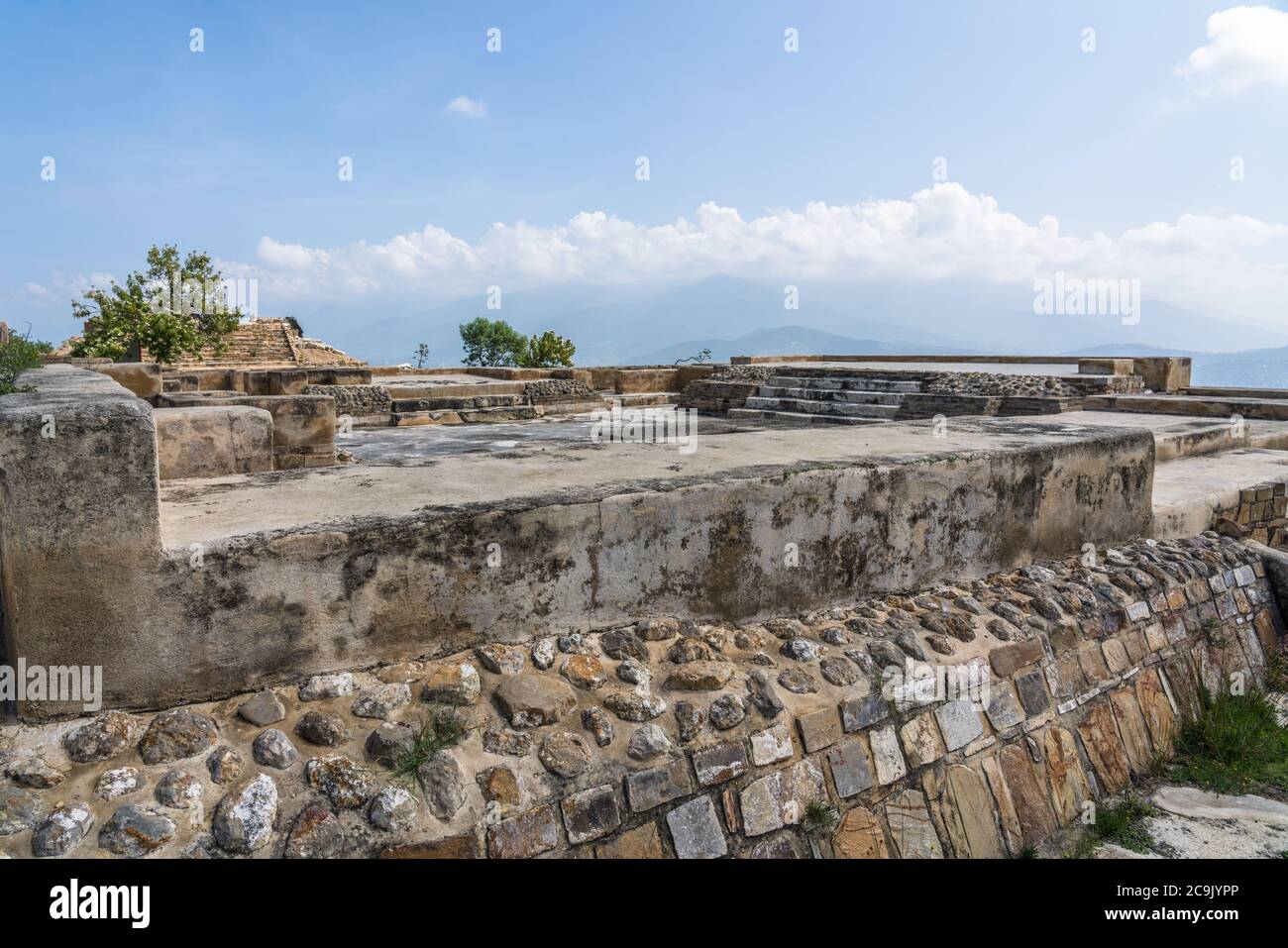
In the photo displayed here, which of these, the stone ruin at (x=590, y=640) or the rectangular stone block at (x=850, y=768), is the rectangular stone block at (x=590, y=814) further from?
the rectangular stone block at (x=850, y=768)

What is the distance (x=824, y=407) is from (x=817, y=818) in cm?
881

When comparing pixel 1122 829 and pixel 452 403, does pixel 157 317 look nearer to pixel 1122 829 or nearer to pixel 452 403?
pixel 452 403

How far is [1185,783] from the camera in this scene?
11.7 ft

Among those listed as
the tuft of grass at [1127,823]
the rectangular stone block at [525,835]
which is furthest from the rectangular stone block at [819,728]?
the tuft of grass at [1127,823]

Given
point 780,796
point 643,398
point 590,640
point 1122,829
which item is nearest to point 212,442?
point 590,640

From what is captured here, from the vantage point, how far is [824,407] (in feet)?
35.9

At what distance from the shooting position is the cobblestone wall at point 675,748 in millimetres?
1969

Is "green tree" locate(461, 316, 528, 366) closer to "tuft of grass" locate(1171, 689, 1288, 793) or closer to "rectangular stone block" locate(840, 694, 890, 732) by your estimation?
"tuft of grass" locate(1171, 689, 1288, 793)

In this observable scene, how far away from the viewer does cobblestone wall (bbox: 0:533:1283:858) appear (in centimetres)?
197
